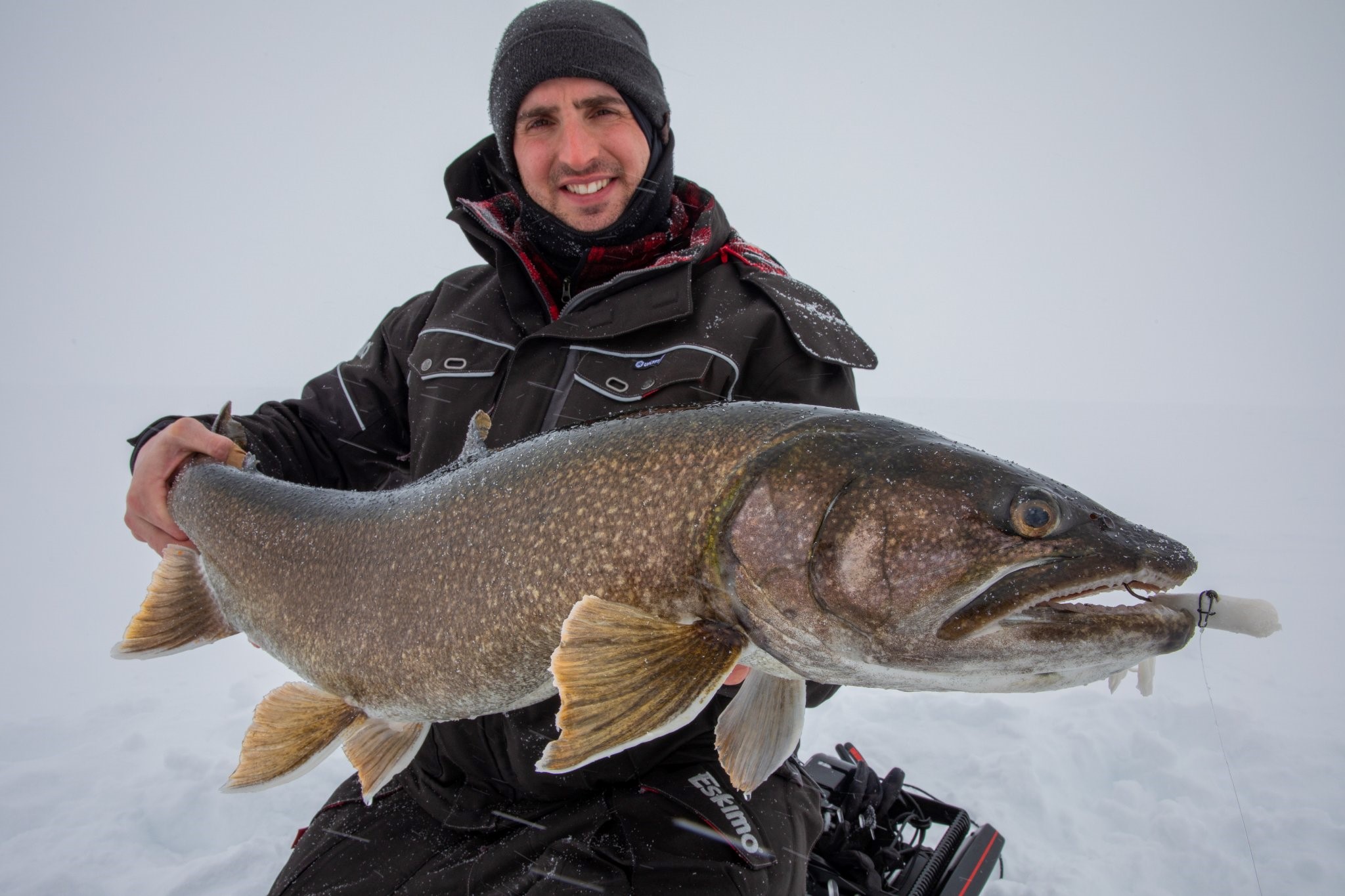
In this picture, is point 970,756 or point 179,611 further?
point 970,756

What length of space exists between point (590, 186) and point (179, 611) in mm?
2144

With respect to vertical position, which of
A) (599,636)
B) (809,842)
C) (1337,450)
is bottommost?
(1337,450)

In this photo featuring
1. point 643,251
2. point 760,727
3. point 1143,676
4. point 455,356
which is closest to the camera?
point 1143,676

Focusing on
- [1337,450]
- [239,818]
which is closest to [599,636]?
[239,818]

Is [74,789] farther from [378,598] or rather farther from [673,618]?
[673,618]

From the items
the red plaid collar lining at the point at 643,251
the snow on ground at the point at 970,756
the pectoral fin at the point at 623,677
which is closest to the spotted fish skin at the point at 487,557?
the pectoral fin at the point at 623,677

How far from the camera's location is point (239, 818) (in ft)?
11.9

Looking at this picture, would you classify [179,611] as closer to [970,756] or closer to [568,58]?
[568,58]

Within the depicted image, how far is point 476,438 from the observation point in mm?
2188

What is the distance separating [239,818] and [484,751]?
200cm

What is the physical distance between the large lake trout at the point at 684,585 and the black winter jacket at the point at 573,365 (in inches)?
18.7

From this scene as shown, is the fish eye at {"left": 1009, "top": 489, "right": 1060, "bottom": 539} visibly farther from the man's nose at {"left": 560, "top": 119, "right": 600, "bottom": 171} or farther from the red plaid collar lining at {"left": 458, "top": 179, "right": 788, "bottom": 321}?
the man's nose at {"left": 560, "top": 119, "right": 600, "bottom": 171}

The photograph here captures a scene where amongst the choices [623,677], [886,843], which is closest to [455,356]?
[623,677]

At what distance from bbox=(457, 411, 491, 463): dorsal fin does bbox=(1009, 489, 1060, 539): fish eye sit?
1.38 m
